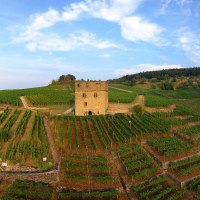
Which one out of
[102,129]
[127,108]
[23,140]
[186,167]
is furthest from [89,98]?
[186,167]

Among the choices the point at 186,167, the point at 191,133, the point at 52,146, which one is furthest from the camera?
the point at 191,133

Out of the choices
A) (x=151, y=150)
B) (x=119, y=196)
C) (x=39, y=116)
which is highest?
(x=39, y=116)

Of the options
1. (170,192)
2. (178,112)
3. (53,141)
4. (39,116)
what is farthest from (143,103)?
(170,192)

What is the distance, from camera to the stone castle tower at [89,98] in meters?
40.0

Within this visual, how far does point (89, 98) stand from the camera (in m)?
40.1

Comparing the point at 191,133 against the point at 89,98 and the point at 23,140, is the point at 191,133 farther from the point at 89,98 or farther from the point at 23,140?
the point at 23,140

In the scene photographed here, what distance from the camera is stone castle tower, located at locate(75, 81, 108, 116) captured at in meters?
40.0

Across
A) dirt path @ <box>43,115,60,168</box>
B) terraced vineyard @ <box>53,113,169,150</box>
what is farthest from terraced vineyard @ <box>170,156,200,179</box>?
dirt path @ <box>43,115,60,168</box>

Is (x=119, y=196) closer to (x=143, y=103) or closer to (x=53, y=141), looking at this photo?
(x=53, y=141)

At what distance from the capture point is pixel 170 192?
77.8ft

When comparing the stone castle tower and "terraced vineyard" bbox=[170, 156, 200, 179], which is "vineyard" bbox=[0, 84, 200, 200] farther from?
the stone castle tower

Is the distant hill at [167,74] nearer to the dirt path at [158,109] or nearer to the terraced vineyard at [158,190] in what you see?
the dirt path at [158,109]

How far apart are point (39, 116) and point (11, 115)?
3654mm

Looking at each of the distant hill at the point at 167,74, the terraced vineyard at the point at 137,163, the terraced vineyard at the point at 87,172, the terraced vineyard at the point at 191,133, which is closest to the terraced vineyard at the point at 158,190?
the terraced vineyard at the point at 137,163
